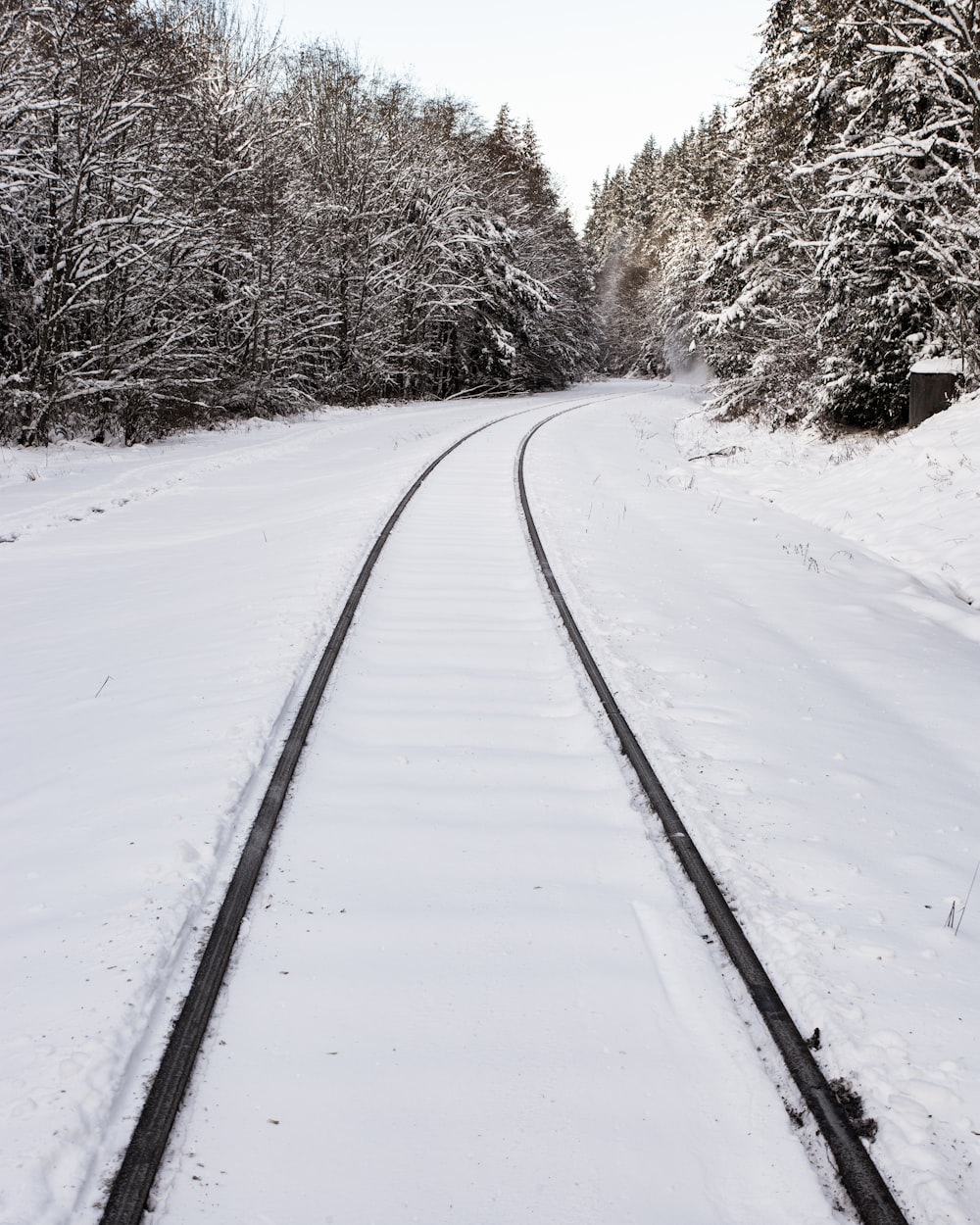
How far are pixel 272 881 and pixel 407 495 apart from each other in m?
9.14

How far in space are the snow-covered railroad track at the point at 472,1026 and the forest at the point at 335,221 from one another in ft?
41.9

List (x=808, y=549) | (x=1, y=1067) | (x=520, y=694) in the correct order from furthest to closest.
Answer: (x=808, y=549), (x=520, y=694), (x=1, y=1067)

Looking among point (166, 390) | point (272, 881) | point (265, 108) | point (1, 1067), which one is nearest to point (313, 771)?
point (272, 881)

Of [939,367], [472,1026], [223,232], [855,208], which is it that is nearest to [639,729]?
[472,1026]

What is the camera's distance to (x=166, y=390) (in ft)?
63.1

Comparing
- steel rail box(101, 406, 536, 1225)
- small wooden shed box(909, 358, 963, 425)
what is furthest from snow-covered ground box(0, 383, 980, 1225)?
small wooden shed box(909, 358, 963, 425)

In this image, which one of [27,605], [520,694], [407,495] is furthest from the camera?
[407,495]

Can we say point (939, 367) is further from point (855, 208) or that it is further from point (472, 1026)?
point (472, 1026)

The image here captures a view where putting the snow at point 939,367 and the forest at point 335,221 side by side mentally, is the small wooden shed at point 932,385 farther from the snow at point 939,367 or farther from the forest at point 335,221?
the forest at point 335,221

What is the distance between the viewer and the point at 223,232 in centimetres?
2027

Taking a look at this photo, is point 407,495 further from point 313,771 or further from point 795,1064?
point 795,1064

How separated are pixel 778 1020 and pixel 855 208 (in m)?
15.1

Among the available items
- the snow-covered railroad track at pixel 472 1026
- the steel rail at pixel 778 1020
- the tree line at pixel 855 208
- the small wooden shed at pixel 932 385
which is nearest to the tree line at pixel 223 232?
the tree line at pixel 855 208

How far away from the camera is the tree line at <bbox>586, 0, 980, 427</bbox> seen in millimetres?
12992
